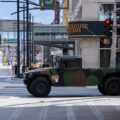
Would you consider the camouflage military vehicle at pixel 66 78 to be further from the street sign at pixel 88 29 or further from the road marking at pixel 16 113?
the street sign at pixel 88 29

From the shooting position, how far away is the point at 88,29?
100.0 feet

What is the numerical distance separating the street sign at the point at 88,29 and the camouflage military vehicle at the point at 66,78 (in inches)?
520

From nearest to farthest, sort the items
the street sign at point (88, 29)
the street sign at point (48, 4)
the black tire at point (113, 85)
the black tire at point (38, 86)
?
the black tire at point (38, 86) < the black tire at point (113, 85) < the street sign at point (88, 29) < the street sign at point (48, 4)

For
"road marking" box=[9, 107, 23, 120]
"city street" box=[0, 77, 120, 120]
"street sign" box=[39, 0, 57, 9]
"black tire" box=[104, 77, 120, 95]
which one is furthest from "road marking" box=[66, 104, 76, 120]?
→ "street sign" box=[39, 0, 57, 9]

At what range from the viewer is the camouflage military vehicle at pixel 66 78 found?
56.6 ft

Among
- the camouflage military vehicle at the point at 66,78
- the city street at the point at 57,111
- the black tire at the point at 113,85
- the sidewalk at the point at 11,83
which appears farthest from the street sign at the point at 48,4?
the city street at the point at 57,111

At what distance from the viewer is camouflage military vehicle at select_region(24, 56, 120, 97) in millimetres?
17266

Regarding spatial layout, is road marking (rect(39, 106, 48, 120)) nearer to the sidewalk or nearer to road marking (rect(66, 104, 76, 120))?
road marking (rect(66, 104, 76, 120))

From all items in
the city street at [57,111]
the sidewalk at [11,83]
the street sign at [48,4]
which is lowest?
the sidewalk at [11,83]

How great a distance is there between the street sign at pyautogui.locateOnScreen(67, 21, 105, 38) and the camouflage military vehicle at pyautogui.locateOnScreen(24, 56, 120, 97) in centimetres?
1320

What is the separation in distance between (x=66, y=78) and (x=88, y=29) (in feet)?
45.2

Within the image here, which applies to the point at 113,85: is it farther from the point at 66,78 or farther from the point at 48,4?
the point at 48,4

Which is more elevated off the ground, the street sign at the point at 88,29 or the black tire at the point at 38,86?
the street sign at the point at 88,29

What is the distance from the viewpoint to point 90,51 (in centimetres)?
3144
